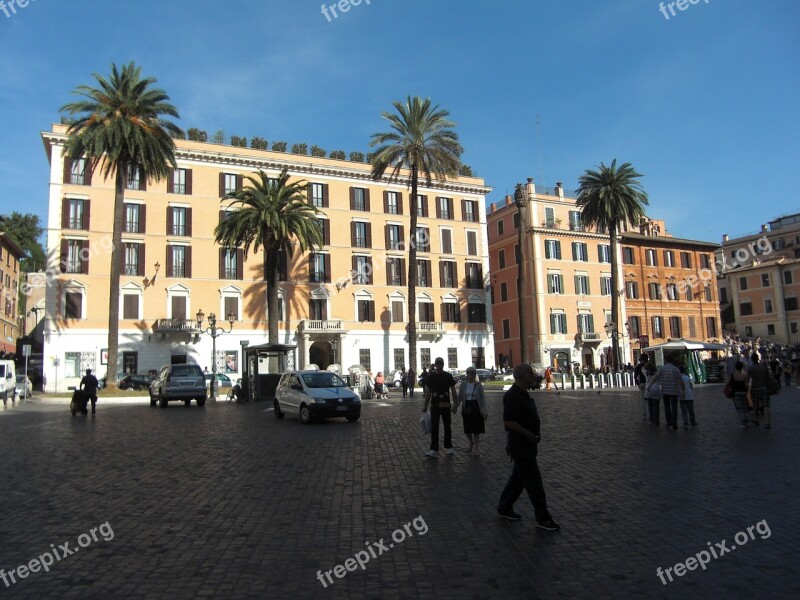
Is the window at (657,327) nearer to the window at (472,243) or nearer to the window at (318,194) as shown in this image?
the window at (472,243)

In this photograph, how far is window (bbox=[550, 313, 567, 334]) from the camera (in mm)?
60938

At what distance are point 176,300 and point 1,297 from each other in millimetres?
25524

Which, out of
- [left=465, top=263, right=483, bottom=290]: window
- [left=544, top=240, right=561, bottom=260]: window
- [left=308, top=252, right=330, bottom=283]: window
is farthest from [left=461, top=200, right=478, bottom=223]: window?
[left=308, top=252, right=330, bottom=283]: window

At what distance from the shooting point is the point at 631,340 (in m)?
63.6

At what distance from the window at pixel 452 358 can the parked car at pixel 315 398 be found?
36294mm

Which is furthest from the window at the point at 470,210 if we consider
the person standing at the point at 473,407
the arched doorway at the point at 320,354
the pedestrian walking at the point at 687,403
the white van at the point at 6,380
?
the person standing at the point at 473,407

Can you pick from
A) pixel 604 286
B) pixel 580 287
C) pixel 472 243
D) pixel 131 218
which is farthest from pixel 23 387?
pixel 604 286

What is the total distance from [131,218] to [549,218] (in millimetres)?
39140

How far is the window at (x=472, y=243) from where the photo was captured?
59281mm

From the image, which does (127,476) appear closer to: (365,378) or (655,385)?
(655,385)

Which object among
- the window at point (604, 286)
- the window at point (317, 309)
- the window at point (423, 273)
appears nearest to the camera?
the window at point (317, 309)

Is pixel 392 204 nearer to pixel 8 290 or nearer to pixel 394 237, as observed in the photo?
pixel 394 237

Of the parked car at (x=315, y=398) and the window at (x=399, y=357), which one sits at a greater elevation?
the window at (x=399, y=357)

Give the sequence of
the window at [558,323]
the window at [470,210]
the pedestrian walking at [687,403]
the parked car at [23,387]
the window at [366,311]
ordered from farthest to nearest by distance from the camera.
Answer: the window at [558,323]
the window at [470,210]
the window at [366,311]
the parked car at [23,387]
the pedestrian walking at [687,403]
